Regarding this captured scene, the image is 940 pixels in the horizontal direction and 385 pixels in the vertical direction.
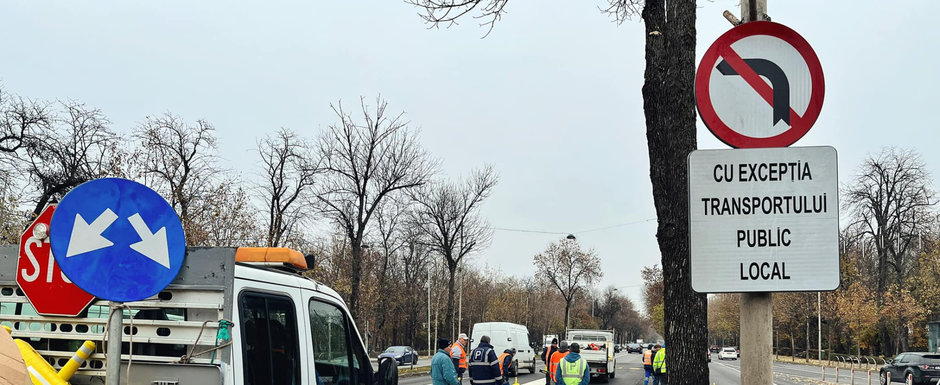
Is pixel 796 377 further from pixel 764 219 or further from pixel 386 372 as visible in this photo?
pixel 764 219

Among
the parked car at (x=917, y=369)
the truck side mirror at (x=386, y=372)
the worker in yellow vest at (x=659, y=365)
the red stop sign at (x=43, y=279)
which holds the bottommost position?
the parked car at (x=917, y=369)

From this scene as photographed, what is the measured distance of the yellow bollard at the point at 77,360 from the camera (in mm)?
4547

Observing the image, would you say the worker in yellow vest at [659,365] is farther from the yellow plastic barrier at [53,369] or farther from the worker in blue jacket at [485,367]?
the yellow plastic barrier at [53,369]

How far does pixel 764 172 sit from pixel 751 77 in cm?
45

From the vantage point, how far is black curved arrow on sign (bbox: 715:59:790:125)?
3.42 meters

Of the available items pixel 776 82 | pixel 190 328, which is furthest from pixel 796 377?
pixel 776 82

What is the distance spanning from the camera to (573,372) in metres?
14.1

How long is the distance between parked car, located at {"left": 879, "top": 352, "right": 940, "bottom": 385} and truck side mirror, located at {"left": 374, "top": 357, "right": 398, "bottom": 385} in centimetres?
3079

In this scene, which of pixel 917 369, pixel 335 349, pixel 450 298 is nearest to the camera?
pixel 335 349

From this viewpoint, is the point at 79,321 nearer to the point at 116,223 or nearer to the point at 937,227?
the point at 116,223

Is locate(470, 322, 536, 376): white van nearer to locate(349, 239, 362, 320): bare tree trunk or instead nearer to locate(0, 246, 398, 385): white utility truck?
locate(349, 239, 362, 320): bare tree trunk

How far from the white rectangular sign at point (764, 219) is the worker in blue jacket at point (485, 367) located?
1215 centimetres

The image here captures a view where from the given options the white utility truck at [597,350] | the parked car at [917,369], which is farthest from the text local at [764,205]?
the parked car at [917,369]

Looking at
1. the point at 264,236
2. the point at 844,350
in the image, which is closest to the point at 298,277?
the point at 264,236
